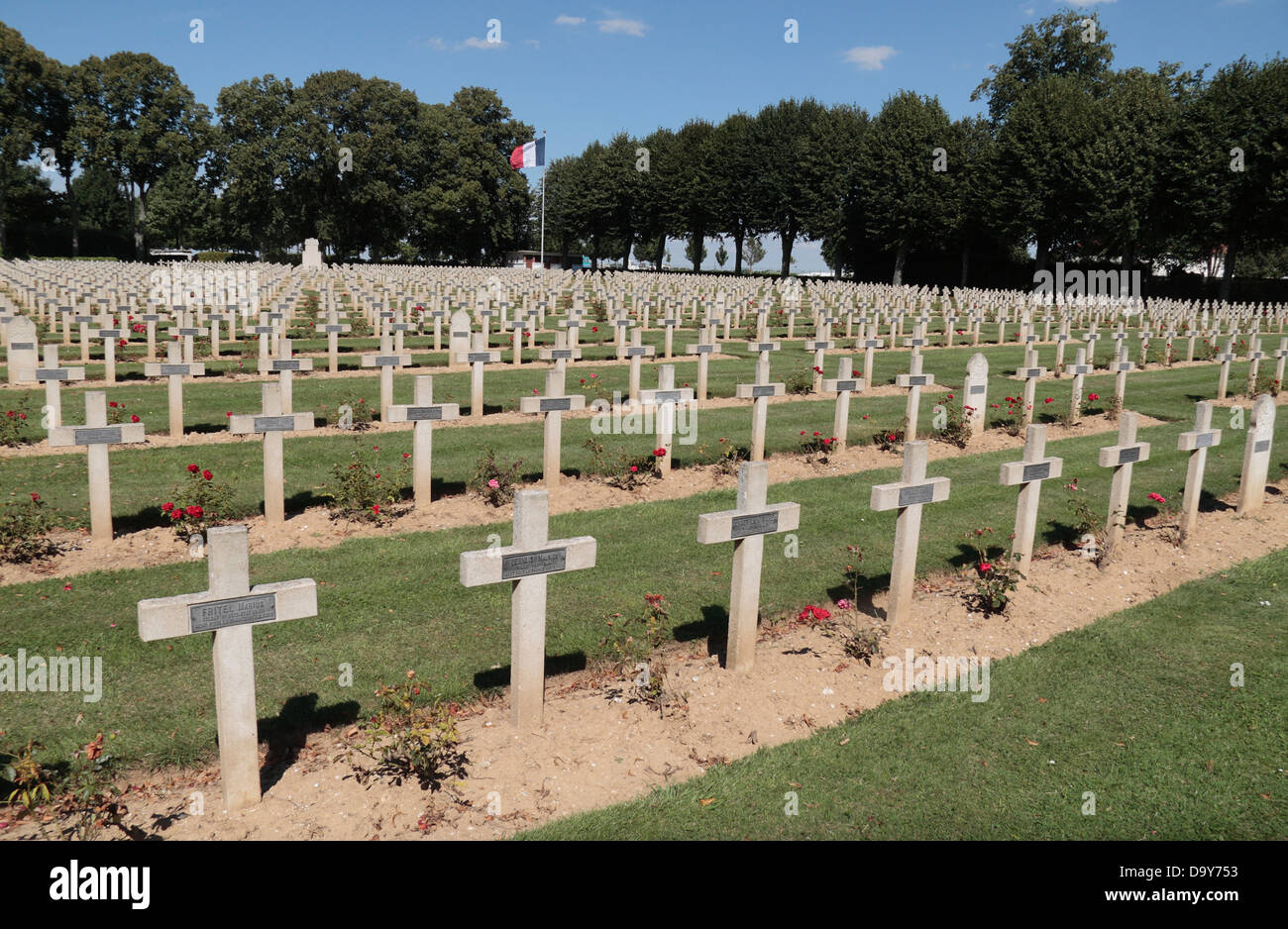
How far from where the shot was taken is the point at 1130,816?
4.21 metres

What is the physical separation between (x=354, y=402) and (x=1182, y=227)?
46.4 m

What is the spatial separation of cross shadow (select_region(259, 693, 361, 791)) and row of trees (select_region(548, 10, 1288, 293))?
144 feet

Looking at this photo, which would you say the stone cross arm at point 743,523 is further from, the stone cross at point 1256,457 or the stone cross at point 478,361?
the stone cross at point 478,361

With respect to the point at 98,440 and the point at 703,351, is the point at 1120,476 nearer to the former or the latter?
the point at 703,351

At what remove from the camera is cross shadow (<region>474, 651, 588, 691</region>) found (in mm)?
5344

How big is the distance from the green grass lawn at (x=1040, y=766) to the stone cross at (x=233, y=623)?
4.54ft

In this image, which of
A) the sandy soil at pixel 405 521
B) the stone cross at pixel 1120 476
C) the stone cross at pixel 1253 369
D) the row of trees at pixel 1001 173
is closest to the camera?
the sandy soil at pixel 405 521

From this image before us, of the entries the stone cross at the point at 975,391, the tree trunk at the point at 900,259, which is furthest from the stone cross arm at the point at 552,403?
the tree trunk at the point at 900,259

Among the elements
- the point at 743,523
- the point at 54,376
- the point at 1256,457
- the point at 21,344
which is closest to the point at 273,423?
the point at 54,376

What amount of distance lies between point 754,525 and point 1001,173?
5030 cm

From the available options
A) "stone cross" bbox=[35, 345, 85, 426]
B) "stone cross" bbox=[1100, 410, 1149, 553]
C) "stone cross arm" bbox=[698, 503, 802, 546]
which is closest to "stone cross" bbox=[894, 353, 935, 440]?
"stone cross" bbox=[1100, 410, 1149, 553]

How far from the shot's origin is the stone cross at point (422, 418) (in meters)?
8.09
